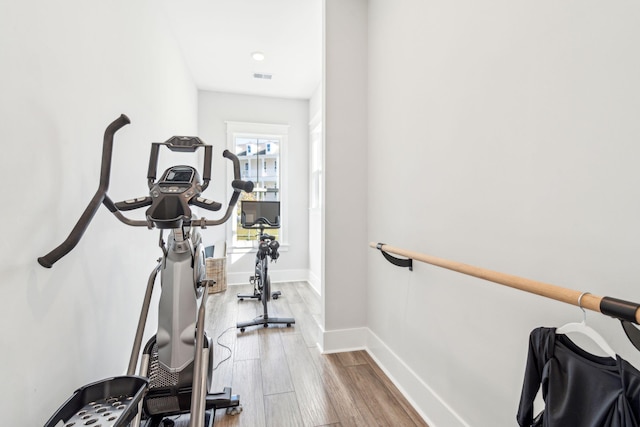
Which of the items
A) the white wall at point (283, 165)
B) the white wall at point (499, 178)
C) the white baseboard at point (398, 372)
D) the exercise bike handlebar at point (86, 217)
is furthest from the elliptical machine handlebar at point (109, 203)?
the white wall at point (283, 165)

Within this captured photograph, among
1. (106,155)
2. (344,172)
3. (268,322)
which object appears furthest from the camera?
(268,322)

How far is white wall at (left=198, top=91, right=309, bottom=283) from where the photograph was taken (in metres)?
4.28

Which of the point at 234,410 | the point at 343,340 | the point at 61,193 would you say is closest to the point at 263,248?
the point at 343,340

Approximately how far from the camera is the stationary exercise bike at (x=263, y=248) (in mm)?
2814

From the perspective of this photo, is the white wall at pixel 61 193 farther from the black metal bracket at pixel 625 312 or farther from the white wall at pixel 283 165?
the white wall at pixel 283 165

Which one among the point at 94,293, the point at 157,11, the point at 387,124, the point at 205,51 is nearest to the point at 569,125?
the point at 387,124

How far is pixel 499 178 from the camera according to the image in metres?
1.13

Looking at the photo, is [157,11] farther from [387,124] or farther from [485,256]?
[485,256]

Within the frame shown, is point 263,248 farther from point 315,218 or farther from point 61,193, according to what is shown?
point 61,193

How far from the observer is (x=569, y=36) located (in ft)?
2.90

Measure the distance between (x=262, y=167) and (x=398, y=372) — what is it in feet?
11.8

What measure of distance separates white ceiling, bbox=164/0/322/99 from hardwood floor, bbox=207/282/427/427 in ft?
9.59

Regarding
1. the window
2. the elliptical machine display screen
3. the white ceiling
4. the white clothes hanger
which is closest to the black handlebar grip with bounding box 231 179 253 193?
the elliptical machine display screen

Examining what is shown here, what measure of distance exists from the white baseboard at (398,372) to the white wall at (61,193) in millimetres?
1416
